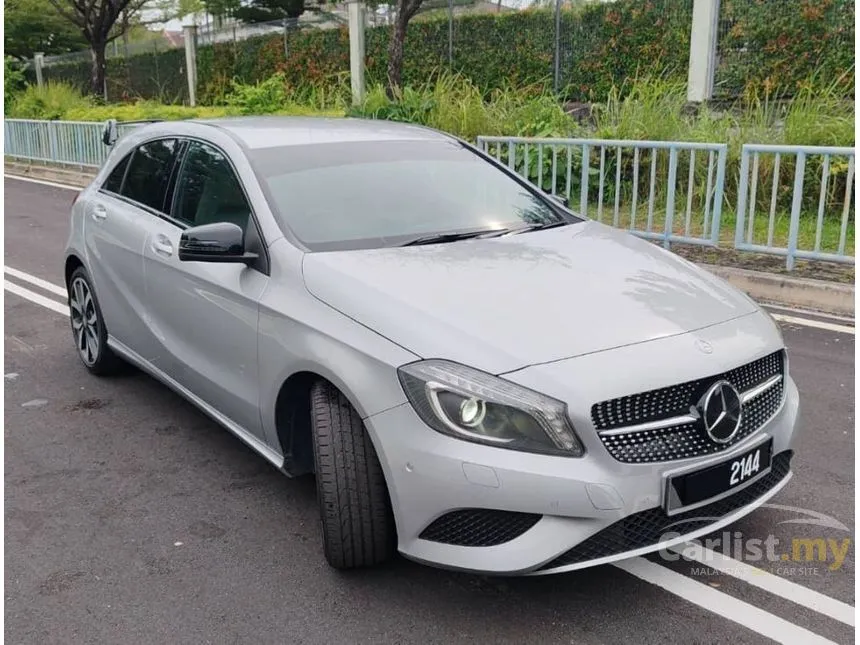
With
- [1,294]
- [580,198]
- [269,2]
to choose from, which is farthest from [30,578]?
[269,2]

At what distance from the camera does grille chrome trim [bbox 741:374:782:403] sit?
296 centimetres

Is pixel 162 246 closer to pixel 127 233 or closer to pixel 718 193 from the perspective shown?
pixel 127 233

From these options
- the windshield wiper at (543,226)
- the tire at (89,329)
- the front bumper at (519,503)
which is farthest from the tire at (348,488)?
the tire at (89,329)

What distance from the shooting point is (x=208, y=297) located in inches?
151

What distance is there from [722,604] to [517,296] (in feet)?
4.13

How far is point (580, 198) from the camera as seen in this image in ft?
30.0

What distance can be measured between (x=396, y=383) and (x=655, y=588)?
1.19 m

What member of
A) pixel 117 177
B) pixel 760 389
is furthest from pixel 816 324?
pixel 117 177

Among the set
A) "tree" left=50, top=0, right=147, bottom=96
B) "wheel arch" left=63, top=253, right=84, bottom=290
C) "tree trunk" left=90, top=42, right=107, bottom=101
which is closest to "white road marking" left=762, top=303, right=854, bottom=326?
"wheel arch" left=63, top=253, right=84, bottom=290

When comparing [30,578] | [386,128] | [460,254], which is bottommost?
[30,578]

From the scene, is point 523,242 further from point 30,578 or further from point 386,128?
point 30,578

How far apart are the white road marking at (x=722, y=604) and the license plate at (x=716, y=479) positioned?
409mm

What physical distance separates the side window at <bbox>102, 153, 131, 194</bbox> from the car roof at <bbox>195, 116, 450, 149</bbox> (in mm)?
738

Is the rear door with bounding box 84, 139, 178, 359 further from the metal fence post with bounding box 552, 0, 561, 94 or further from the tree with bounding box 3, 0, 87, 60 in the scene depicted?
the tree with bounding box 3, 0, 87, 60
